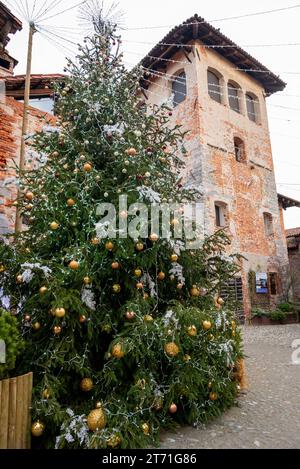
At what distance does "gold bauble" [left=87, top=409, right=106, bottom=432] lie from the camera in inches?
95.7

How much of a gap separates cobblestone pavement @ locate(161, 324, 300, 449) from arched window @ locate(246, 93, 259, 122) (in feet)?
43.4

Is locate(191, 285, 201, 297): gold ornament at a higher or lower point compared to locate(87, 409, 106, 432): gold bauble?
higher

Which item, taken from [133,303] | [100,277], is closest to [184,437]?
[133,303]

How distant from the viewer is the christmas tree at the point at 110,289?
262 cm

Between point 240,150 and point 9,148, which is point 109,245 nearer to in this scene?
point 9,148

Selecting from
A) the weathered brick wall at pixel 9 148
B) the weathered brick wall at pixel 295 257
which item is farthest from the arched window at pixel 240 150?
the weathered brick wall at pixel 9 148

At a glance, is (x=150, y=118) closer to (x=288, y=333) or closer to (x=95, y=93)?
(x=95, y=93)

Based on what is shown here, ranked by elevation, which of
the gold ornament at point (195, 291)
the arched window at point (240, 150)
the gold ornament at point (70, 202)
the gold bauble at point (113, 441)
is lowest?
the gold bauble at point (113, 441)

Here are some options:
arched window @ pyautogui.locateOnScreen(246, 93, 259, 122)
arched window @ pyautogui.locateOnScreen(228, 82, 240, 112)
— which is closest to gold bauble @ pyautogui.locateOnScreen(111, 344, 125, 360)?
arched window @ pyautogui.locateOnScreen(228, 82, 240, 112)

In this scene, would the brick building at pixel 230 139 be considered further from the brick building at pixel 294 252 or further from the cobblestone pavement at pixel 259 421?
the cobblestone pavement at pixel 259 421

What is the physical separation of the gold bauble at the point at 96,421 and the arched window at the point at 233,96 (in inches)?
577

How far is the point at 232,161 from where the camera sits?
45.1 feet

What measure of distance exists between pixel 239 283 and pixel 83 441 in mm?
11396

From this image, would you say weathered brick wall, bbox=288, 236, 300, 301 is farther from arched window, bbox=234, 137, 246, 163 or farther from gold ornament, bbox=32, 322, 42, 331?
gold ornament, bbox=32, 322, 42, 331
